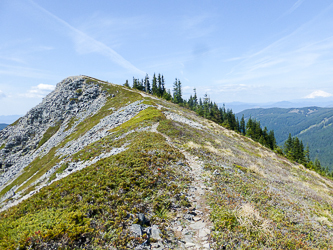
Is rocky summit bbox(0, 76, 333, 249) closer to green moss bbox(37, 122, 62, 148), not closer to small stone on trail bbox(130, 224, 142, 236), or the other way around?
small stone on trail bbox(130, 224, 142, 236)

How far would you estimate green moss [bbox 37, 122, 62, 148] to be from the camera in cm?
6344

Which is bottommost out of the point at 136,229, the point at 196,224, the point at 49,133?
the point at 196,224

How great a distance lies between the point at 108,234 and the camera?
7246mm

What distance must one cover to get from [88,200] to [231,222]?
309 inches

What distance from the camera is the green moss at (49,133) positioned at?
6344 cm

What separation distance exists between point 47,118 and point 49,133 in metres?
12.8

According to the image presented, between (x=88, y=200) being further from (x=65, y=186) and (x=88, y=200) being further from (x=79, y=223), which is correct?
(x=65, y=186)

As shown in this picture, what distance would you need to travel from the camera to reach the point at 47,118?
7462 centimetres

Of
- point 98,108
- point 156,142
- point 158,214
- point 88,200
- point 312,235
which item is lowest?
point 312,235

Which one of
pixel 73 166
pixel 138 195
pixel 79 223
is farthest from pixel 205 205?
pixel 73 166

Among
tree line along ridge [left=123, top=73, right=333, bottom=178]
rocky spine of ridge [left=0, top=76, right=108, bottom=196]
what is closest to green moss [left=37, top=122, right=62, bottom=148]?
rocky spine of ridge [left=0, top=76, right=108, bottom=196]

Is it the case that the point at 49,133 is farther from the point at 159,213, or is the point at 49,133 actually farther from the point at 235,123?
the point at 235,123

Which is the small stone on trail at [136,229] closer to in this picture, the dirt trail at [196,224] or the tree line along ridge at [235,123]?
the dirt trail at [196,224]

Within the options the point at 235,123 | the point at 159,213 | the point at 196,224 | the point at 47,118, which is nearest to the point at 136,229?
the point at 159,213
